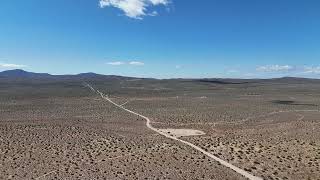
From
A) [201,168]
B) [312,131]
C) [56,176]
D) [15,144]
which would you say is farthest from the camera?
[312,131]

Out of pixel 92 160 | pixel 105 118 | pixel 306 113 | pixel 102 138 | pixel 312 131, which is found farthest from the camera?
pixel 306 113

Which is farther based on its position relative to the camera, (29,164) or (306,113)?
(306,113)

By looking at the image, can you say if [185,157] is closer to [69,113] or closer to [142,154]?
[142,154]

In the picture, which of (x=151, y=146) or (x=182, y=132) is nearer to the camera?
(x=151, y=146)

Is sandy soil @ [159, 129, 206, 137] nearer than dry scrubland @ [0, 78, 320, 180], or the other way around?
dry scrubland @ [0, 78, 320, 180]

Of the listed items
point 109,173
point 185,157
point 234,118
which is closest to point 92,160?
point 109,173

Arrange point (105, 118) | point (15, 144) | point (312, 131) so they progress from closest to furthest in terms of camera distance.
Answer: point (15, 144) < point (312, 131) < point (105, 118)

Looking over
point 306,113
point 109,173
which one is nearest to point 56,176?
point 109,173

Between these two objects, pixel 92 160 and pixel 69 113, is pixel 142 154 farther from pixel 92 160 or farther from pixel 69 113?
pixel 69 113

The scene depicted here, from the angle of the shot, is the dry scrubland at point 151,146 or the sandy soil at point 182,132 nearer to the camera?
the dry scrubland at point 151,146
